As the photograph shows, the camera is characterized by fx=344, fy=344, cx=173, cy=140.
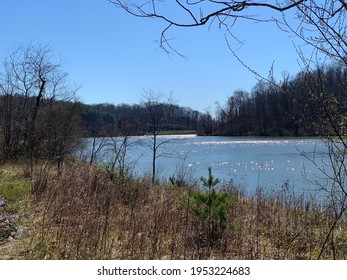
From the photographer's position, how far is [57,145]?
15.8 m

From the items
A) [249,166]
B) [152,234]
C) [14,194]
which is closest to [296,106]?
[152,234]

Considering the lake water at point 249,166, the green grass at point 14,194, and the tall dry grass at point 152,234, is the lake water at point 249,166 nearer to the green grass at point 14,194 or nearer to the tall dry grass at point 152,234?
the tall dry grass at point 152,234

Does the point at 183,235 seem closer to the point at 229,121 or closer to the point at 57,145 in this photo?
the point at 57,145

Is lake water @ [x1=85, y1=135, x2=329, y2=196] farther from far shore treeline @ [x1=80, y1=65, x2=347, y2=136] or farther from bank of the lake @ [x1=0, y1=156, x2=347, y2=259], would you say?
bank of the lake @ [x1=0, y1=156, x2=347, y2=259]

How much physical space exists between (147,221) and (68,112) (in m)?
14.8

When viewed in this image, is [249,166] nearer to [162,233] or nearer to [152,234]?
[162,233]

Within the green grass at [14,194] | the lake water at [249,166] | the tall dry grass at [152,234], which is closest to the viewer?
the tall dry grass at [152,234]

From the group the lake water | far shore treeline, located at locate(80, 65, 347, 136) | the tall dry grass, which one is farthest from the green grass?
far shore treeline, located at locate(80, 65, 347, 136)

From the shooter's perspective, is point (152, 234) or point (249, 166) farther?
point (249, 166)

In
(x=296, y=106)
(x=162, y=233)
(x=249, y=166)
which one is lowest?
(x=249, y=166)

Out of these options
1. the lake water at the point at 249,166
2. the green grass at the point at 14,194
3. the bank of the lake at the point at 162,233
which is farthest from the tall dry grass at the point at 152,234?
the lake water at the point at 249,166

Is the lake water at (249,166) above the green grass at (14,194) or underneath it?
underneath

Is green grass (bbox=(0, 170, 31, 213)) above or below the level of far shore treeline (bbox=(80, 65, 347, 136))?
below
